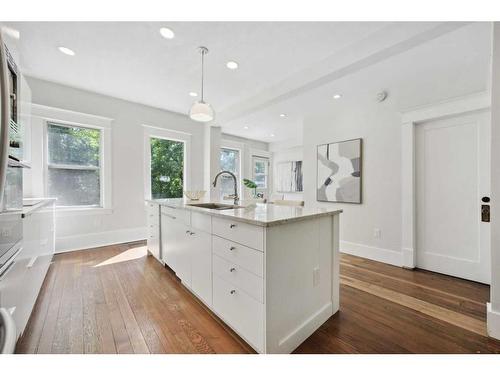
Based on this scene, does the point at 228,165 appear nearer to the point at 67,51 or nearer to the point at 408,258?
the point at 67,51

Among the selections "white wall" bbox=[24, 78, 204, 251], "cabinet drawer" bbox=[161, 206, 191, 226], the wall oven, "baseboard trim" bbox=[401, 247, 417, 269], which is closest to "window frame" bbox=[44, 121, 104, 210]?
"white wall" bbox=[24, 78, 204, 251]

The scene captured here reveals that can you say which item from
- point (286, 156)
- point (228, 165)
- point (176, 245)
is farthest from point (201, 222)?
point (286, 156)

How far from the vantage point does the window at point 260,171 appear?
21.9 feet

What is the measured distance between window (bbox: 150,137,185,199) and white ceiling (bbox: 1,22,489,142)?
48.1 inches

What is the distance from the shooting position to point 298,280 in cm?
144

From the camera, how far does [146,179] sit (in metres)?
4.20

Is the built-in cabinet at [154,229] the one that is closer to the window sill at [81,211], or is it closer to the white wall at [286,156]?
the window sill at [81,211]

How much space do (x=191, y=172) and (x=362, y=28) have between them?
3.82 meters

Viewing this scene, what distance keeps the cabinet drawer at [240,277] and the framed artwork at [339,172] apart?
8.15 feet

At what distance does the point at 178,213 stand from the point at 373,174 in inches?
106

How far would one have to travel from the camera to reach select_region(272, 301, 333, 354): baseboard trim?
1336 mm
